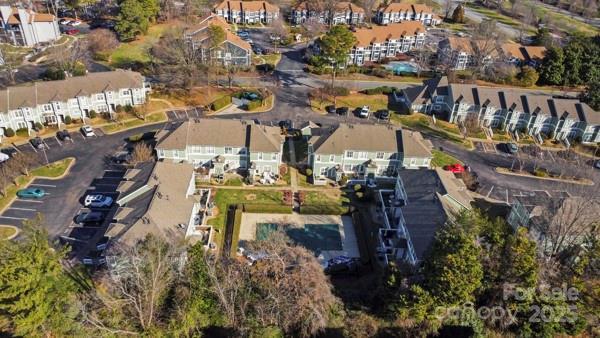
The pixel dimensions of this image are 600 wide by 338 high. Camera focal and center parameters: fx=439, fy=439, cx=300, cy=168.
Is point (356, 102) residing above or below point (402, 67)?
below

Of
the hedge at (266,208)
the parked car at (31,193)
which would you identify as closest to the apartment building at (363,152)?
the hedge at (266,208)

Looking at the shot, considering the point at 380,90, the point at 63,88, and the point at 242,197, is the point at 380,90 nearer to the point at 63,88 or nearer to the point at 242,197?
the point at 242,197

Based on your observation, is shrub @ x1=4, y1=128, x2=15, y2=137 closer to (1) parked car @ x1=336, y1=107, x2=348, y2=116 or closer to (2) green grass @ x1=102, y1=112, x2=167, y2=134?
(2) green grass @ x1=102, y1=112, x2=167, y2=134

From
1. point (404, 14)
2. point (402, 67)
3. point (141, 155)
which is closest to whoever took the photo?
point (141, 155)

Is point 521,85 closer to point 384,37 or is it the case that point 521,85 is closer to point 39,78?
point 384,37

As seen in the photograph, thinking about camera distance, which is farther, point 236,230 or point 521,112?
point 521,112

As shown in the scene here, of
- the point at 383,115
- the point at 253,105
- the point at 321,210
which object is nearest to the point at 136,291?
the point at 321,210
